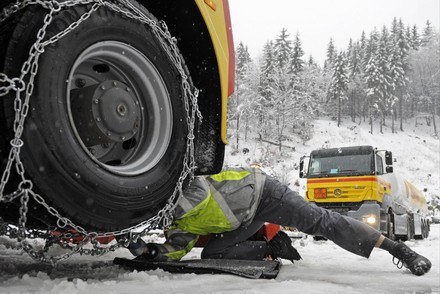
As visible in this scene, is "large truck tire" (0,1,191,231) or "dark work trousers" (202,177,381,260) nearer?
"large truck tire" (0,1,191,231)

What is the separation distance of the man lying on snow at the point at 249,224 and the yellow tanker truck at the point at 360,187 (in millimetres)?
6900

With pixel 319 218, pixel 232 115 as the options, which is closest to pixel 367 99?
pixel 232 115

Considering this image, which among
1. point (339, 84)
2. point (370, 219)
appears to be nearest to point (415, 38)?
point (339, 84)

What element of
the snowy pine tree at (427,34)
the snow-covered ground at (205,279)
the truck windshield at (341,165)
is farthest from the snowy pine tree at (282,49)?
the snow-covered ground at (205,279)

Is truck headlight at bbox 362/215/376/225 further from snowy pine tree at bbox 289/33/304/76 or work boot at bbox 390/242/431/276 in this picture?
snowy pine tree at bbox 289/33/304/76

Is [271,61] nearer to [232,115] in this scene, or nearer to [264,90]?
[264,90]

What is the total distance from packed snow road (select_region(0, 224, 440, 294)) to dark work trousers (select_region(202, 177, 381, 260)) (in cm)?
27

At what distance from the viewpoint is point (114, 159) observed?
88.9 inches

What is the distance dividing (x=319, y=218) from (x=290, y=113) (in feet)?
151

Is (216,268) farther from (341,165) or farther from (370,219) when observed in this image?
(341,165)

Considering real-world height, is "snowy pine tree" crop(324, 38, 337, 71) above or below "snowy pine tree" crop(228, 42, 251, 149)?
above

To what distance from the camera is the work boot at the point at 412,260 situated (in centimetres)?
310

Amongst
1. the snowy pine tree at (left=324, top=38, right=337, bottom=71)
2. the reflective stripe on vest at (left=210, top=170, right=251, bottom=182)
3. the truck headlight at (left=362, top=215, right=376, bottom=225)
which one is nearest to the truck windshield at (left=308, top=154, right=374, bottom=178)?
the truck headlight at (left=362, top=215, right=376, bottom=225)

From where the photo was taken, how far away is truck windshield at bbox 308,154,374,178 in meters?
10.7
